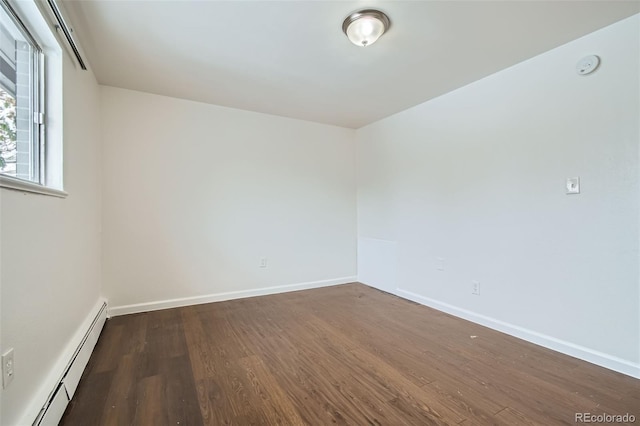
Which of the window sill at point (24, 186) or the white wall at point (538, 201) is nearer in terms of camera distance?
the window sill at point (24, 186)

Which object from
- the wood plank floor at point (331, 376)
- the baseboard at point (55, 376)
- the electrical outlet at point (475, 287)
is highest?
the electrical outlet at point (475, 287)

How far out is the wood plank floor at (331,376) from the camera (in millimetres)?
1578

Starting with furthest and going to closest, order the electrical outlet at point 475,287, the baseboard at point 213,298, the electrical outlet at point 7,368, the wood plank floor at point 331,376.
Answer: the baseboard at point 213,298
the electrical outlet at point 475,287
the wood plank floor at point 331,376
the electrical outlet at point 7,368

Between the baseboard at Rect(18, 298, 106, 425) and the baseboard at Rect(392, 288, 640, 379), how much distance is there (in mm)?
3195

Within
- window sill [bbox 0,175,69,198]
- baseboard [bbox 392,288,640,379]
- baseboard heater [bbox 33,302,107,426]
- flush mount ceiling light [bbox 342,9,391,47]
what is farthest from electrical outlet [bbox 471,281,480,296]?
window sill [bbox 0,175,69,198]

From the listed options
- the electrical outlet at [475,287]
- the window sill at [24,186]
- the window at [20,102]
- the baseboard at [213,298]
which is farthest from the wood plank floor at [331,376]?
the window at [20,102]

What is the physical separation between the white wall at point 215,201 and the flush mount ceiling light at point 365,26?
81.5 inches

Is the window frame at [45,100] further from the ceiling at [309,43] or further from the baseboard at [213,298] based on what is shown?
the baseboard at [213,298]

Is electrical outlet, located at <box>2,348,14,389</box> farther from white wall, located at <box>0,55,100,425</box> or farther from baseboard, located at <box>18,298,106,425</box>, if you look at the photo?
baseboard, located at <box>18,298,106,425</box>

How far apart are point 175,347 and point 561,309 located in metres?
3.09

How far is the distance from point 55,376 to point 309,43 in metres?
2.62

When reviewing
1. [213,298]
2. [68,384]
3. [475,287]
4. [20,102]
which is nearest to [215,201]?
[213,298]

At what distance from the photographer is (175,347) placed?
92.4 inches

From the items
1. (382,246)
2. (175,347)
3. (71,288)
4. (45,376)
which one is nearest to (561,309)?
(382,246)
